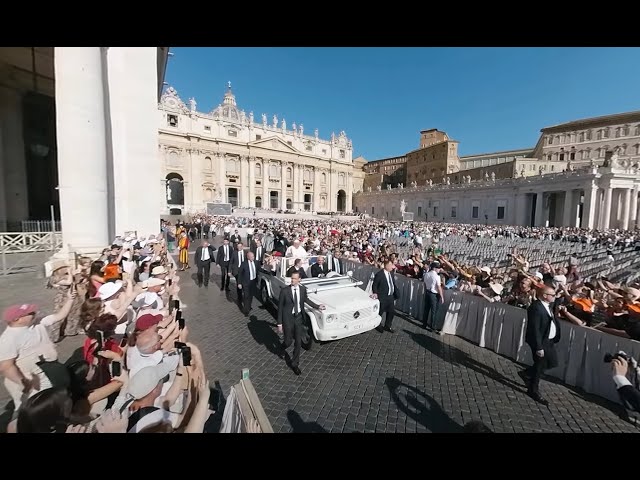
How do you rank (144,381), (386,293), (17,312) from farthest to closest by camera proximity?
(386,293), (17,312), (144,381)

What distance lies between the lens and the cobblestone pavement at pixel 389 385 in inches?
118

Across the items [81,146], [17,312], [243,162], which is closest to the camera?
[17,312]

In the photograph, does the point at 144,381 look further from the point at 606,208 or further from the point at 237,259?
the point at 606,208

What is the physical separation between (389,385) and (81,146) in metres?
8.12

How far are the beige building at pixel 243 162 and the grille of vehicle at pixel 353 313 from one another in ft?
160

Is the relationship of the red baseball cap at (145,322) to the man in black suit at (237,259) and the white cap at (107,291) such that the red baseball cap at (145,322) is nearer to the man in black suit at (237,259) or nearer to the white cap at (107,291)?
the white cap at (107,291)

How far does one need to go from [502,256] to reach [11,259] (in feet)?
66.4

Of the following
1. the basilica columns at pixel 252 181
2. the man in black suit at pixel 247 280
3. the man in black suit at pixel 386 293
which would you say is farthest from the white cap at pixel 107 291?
the basilica columns at pixel 252 181

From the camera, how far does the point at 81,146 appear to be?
646 centimetres

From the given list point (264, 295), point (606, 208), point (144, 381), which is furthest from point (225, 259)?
point (606, 208)

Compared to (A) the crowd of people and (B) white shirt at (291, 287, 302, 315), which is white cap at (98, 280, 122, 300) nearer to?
(A) the crowd of people
